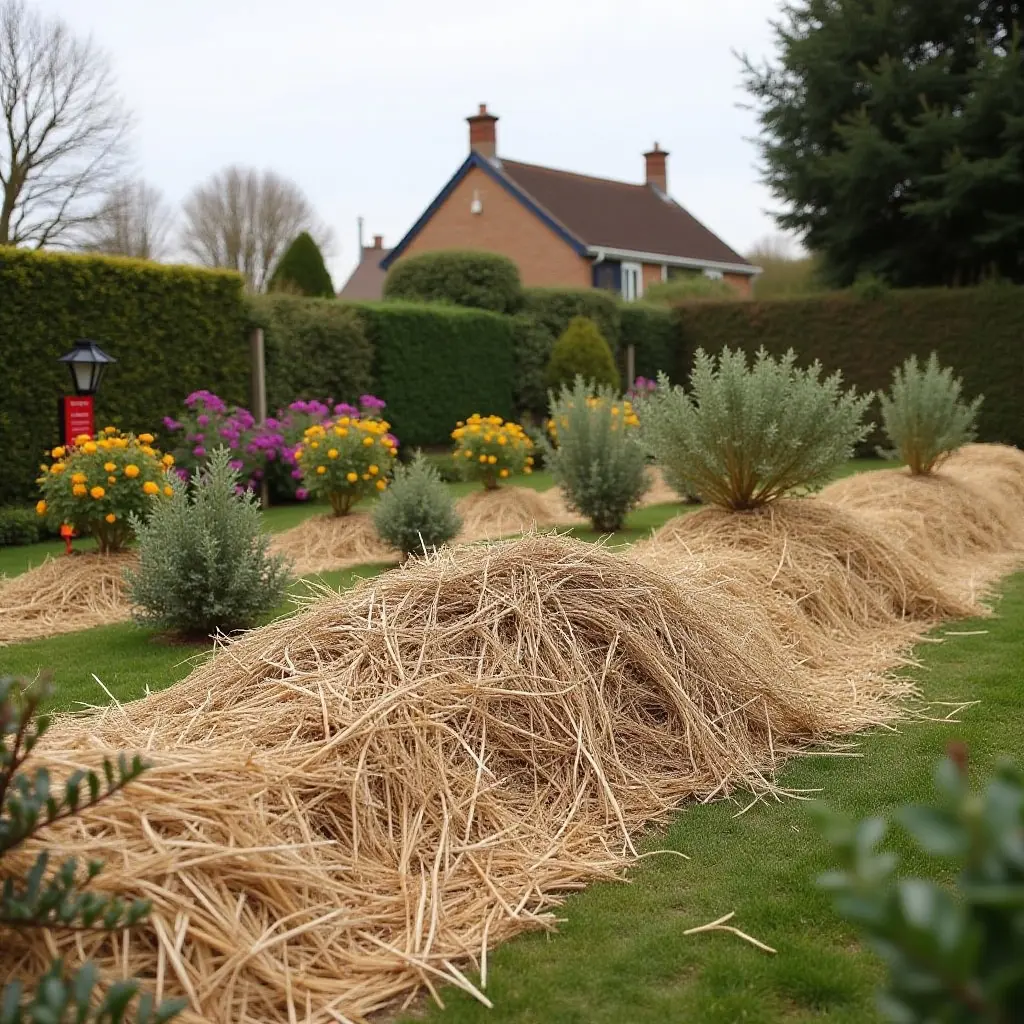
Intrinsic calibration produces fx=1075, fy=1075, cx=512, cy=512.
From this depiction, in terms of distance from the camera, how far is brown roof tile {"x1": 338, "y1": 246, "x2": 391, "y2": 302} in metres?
44.4

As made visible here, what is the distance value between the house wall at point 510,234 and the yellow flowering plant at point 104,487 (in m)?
20.9

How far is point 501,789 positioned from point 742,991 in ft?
3.16

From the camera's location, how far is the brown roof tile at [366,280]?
146ft

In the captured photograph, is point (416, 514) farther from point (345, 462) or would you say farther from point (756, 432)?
point (756, 432)

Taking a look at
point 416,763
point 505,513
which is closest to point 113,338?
point 505,513

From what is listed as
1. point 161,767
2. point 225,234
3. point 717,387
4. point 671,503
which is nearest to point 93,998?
point 161,767

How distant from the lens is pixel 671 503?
11.8 meters

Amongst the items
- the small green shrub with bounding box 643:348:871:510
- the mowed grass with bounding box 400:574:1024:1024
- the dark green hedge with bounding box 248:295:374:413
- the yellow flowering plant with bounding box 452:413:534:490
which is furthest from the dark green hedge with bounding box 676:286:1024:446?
the mowed grass with bounding box 400:574:1024:1024

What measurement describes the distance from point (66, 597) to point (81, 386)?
2.32 metres

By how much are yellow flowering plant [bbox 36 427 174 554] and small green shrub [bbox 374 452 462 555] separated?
5.33 ft

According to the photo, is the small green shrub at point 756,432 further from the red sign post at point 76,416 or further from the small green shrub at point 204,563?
the red sign post at point 76,416

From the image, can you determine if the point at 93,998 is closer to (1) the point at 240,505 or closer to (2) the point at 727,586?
(2) the point at 727,586

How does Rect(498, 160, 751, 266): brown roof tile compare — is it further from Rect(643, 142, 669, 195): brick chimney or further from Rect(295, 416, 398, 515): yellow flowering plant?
Rect(295, 416, 398, 515): yellow flowering plant

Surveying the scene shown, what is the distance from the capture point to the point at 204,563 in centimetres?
539
